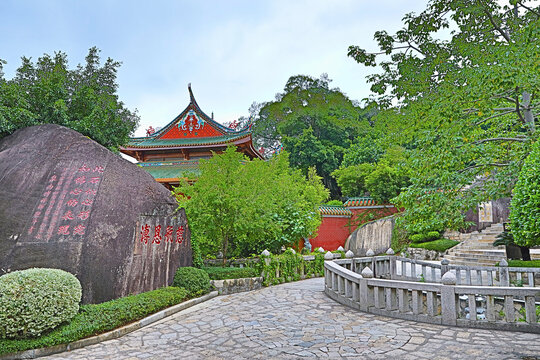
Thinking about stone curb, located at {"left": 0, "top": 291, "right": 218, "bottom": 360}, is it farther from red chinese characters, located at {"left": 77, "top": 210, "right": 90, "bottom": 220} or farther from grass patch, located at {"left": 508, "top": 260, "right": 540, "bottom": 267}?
grass patch, located at {"left": 508, "top": 260, "right": 540, "bottom": 267}

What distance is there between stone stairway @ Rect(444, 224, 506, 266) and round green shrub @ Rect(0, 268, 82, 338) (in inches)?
434

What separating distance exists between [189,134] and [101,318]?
15472mm

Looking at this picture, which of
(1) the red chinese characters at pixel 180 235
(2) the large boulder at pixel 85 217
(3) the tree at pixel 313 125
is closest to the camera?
(2) the large boulder at pixel 85 217

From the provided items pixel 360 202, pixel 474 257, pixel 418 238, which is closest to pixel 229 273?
pixel 474 257

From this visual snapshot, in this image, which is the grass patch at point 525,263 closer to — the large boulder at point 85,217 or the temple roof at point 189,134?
the large boulder at point 85,217

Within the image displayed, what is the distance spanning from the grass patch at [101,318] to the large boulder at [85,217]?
36cm

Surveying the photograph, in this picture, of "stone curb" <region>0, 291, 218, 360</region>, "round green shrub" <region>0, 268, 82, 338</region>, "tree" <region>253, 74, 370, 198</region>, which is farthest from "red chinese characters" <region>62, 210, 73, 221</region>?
"tree" <region>253, 74, 370, 198</region>

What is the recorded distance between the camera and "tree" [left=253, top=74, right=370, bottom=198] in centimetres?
2586

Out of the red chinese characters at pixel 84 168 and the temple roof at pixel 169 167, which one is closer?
the red chinese characters at pixel 84 168

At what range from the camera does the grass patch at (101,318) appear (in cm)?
487

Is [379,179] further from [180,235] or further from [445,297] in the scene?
[445,297]

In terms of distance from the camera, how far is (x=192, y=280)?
311 inches

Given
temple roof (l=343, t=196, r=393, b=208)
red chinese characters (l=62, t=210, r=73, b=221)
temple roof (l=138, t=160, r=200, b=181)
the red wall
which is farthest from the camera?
temple roof (l=138, t=160, r=200, b=181)

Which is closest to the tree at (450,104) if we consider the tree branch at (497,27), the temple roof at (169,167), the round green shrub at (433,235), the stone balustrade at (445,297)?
the tree branch at (497,27)
